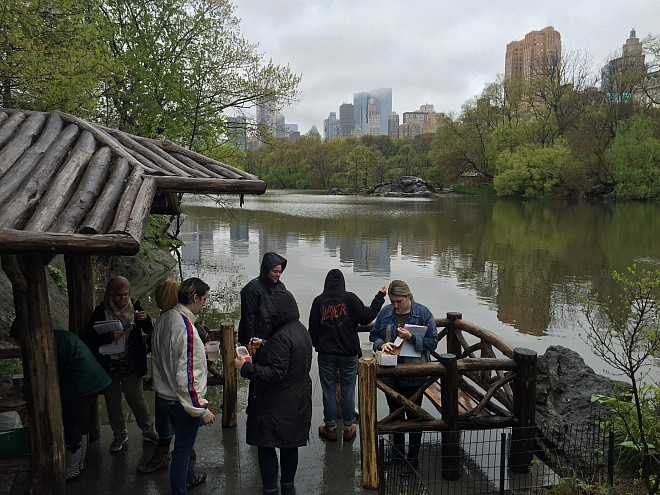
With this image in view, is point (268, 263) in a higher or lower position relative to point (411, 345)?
higher

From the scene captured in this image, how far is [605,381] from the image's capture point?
6469mm

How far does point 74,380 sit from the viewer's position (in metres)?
4.16

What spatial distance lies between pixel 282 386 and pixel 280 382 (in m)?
0.04

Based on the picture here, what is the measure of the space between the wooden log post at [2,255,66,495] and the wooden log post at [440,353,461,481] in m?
3.31

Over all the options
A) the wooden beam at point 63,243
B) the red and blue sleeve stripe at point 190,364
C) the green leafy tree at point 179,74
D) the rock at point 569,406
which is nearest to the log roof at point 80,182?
the wooden beam at point 63,243

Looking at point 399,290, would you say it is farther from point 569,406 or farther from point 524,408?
point 569,406

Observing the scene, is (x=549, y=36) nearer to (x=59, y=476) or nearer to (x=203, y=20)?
(x=203, y=20)

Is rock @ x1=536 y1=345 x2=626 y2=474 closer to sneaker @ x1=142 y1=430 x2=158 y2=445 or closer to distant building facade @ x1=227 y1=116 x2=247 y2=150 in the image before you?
sneaker @ x1=142 y1=430 x2=158 y2=445

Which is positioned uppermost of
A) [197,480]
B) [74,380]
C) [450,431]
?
[74,380]

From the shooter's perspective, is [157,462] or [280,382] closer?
[280,382]

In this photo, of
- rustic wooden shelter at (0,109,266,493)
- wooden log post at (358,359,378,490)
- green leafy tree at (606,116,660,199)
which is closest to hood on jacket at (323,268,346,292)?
wooden log post at (358,359,378,490)

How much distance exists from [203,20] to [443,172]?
60.9m

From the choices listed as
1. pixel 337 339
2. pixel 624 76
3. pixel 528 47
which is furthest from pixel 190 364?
pixel 528 47

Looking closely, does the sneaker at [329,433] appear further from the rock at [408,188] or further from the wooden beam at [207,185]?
the rock at [408,188]
